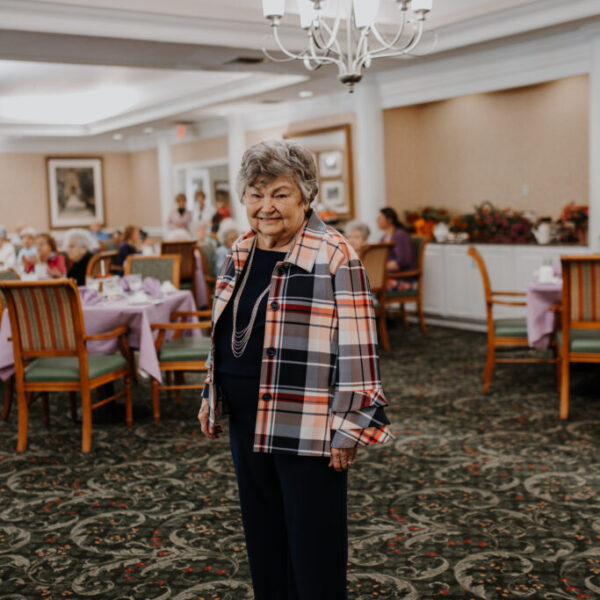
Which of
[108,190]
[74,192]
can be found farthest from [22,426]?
[108,190]

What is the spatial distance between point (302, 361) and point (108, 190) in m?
16.7

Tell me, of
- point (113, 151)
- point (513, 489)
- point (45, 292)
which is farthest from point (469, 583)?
point (113, 151)

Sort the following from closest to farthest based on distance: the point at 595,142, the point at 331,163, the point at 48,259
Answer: the point at 595,142 < the point at 48,259 < the point at 331,163

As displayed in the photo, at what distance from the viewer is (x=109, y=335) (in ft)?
16.1

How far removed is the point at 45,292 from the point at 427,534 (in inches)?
106

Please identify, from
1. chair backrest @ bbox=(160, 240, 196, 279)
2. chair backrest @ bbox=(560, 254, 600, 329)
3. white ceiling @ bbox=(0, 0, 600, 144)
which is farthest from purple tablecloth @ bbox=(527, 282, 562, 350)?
chair backrest @ bbox=(160, 240, 196, 279)

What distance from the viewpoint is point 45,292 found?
183 inches

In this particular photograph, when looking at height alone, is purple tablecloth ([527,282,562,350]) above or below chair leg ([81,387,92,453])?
above

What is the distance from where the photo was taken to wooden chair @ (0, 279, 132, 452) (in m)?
4.67

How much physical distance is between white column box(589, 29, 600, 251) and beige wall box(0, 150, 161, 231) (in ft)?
37.4

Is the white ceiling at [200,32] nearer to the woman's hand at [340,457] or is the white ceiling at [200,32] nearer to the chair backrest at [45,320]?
the chair backrest at [45,320]

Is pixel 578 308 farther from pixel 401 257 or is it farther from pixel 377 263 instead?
pixel 401 257

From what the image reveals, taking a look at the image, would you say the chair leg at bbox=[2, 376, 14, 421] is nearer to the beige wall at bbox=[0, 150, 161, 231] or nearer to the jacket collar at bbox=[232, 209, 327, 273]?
the jacket collar at bbox=[232, 209, 327, 273]

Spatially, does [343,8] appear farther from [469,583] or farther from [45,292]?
[469,583]
